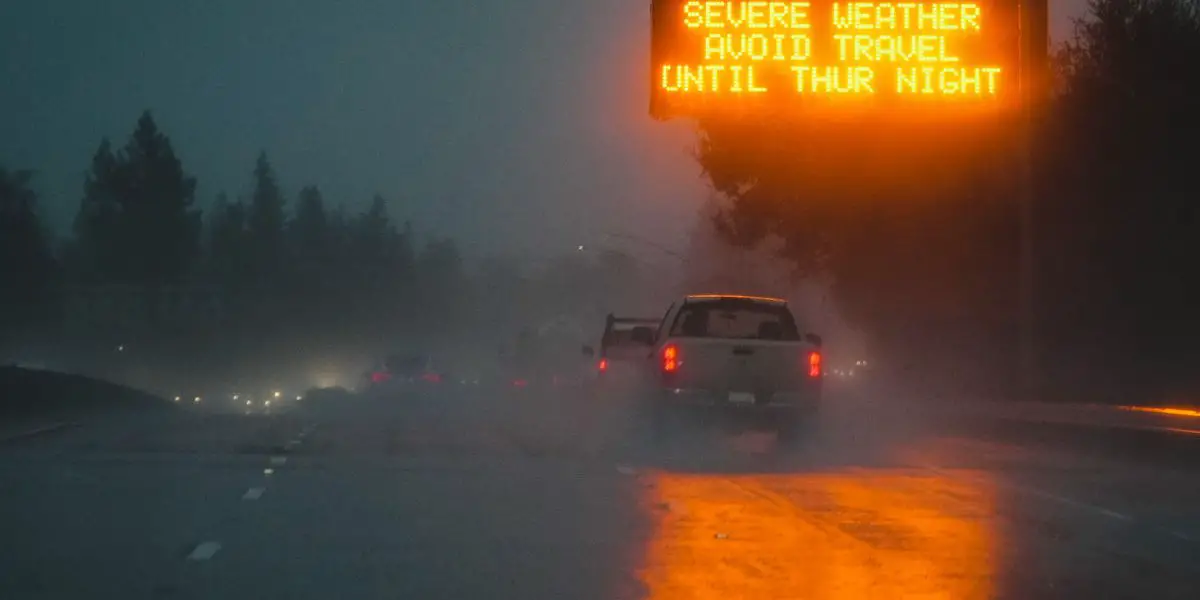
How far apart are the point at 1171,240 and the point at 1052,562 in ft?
78.9

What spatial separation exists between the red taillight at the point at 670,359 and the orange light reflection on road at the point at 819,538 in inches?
183

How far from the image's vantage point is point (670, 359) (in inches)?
985

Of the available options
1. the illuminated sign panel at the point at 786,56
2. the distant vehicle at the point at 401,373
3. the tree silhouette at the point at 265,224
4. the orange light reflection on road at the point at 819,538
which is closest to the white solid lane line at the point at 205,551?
the orange light reflection on road at the point at 819,538

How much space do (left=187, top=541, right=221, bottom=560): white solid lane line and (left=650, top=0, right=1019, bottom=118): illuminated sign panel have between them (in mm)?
15332

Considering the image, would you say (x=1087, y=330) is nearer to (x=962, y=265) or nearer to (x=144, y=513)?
(x=962, y=265)

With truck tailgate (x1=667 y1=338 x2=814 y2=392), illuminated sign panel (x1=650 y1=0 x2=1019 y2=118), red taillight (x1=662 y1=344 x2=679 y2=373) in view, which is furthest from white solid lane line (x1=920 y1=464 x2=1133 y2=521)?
illuminated sign panel (x1=650 y1=0 x2=1019 y2=118)

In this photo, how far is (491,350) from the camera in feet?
586

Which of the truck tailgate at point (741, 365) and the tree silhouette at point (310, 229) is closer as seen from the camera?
the truck tailgate at point (741, 365)

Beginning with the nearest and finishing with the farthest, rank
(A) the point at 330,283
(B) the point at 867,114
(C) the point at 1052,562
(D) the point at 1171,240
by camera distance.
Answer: (C) the point at 1052,562 < (B) the point at 867,114 < (D) the point at 1171,240 < (A) the point at 330,283

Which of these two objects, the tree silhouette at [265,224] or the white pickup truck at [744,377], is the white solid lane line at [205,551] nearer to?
the white pickup truck at [744,377]

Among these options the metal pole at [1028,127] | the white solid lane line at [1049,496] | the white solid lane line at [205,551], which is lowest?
the white solid lane line at [205,551]

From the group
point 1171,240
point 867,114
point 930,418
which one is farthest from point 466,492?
point 1171,240

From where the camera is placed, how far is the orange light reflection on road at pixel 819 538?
38.1 ft

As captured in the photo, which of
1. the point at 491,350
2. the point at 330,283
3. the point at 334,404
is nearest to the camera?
the point at 334,404
